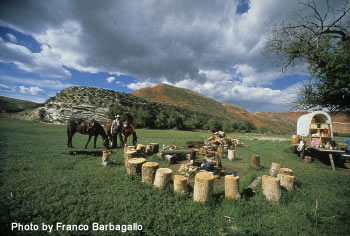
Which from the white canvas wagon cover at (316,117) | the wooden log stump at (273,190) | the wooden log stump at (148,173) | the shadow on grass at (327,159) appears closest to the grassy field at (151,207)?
the wooden log stump at (273,190)

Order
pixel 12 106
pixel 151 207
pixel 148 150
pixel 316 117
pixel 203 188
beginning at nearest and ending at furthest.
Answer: pixel 151 207, pixel 203 188, pixel 148 150, pixel 316 117, pixel 12 106

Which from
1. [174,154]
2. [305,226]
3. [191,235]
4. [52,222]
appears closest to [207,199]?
[191,235]

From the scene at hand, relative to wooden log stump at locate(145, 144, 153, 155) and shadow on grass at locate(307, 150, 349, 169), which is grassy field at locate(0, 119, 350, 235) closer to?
wooden log stump at locate(145, 144, 153, 155)

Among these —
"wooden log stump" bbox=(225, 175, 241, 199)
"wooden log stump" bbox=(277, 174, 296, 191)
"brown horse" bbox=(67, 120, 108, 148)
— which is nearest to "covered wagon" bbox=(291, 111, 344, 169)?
"wooden log stump" bbox=(277, 174, 296, 191)

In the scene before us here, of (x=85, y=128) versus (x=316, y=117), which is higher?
(x=316, y=117)

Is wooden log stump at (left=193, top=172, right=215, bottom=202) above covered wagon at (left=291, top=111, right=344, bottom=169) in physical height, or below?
below

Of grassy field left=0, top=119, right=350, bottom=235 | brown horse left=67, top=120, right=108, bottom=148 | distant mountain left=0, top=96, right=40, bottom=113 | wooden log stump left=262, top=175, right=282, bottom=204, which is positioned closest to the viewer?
grassy field left=0, top=119, right=350, bottom=235

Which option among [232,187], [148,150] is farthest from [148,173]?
[148,150]

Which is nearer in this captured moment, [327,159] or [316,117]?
[327,159]

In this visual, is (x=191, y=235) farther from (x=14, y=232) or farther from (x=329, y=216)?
(x=329, y=216)

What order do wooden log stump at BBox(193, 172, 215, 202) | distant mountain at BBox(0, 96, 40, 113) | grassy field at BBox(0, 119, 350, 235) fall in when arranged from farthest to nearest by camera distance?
distant mountain at BBox(0, 96, 40, 113) < wooden log stump at BBox(193, 172, 215, 202) < grassy field at BBox(0, 119, 350, 235)

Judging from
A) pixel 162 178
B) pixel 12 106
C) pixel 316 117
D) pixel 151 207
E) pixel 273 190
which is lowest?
pixel 151 207

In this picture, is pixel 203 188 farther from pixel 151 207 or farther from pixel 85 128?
pixel 85 128

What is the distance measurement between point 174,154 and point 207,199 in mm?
5187
